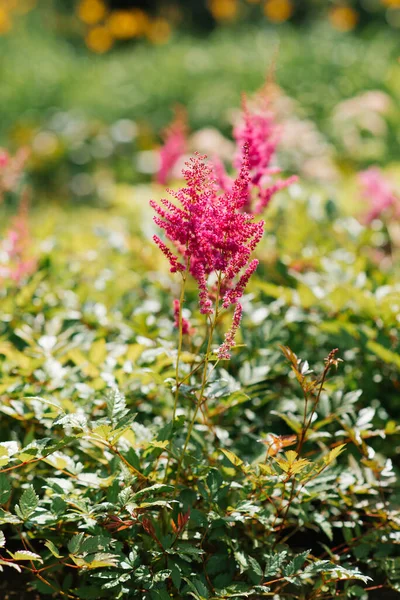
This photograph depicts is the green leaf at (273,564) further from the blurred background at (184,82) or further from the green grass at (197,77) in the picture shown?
the green grass at (197,77)

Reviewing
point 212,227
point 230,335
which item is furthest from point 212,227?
point 230,335

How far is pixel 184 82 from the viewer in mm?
8250

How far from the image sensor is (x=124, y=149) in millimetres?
6820

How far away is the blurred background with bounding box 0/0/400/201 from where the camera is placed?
6539 mm

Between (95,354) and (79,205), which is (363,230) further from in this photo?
(79,205)

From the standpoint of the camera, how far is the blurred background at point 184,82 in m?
6.54

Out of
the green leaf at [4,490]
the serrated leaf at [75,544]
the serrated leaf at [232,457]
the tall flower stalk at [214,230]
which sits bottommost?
the serrated leaf at [75,544]

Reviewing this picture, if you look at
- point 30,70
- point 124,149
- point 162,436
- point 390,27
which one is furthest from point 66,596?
point 390,27

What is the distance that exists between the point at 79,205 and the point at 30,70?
3.48 m

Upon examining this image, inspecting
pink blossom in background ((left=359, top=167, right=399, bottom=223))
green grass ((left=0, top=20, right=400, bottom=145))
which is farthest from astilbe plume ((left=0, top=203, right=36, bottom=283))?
green grass ((left=0, top=20, right=400, bottom=145))

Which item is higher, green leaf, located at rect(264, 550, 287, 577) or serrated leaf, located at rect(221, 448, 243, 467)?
serrated leaf, located at rect(221, 448, 243, 467)

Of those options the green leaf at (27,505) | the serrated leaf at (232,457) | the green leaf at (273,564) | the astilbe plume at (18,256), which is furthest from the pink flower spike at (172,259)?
the astilbe plume at (18,256)

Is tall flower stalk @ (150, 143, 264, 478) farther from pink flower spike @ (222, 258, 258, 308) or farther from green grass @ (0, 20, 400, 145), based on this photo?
green grass @ (0, 20, 400, 145)

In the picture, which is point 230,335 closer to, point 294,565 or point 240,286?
point 240,286
